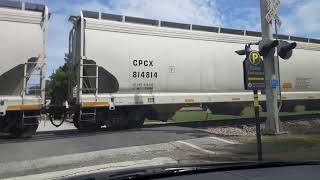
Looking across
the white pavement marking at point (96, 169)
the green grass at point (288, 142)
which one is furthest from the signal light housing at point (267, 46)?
the white pavement marking at point (96, 169)

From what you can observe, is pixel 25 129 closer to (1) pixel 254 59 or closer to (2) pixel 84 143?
(2) pixel 84 143

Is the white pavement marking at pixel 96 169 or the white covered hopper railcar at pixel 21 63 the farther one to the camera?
the white covered hopper railcar at pixel 21 63

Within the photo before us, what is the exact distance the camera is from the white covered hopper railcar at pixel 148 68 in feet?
53.4

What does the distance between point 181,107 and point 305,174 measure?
51.3ft

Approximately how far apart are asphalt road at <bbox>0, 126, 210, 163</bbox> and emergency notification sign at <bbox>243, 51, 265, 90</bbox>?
131 inches

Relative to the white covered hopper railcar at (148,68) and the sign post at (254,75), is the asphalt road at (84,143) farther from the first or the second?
the sign post at (254,75)

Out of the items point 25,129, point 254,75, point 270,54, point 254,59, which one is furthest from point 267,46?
point 25,129

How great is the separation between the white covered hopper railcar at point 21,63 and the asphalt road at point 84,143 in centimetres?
123

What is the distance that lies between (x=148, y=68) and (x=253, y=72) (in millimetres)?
6756

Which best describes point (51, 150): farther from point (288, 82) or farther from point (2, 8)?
point (288, 82)

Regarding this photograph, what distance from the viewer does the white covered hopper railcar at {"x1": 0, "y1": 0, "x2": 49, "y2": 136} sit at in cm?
1420

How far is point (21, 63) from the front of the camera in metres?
14.4

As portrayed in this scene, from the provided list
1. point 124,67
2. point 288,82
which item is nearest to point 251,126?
point 288,82

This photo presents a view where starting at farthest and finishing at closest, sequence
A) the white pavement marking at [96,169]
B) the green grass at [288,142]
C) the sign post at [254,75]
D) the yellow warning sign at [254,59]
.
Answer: the green grass at [288,142]
the yellow warning sign at [254,59]
the sign post at [254,75]
the white pavement marking at [96,169]
